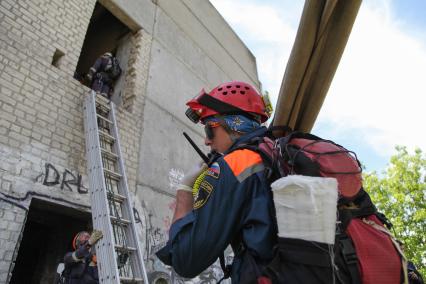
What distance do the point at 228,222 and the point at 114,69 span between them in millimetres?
5429

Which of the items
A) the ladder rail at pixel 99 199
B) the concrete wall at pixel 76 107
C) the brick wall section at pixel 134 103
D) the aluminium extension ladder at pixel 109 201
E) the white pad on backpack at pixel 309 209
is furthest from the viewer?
the brick wall section at pixel 134 103

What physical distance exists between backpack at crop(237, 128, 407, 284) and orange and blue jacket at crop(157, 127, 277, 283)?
66 millimetres

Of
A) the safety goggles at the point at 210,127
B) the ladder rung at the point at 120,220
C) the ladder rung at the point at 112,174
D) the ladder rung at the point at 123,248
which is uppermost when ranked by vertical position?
the ladder rung at the point at 112,174

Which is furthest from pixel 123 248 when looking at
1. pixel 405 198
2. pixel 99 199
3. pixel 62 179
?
pixel 405 198

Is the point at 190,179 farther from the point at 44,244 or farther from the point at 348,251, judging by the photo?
the point at 44,244

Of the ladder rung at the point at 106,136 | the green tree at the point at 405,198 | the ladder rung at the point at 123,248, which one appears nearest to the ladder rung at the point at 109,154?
the ladder rung at the point at 106,136

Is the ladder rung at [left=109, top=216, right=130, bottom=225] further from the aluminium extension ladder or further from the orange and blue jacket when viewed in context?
the orange and blue jacket

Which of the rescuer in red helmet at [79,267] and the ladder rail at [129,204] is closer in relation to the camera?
the ladder rail at [129,204]

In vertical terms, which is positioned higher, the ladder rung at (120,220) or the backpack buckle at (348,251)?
the ladder rung at (120,220)

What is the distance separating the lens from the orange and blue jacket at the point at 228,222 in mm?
1145

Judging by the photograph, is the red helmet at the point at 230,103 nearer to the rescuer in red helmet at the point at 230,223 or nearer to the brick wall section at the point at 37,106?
the rescuer in red helmet at the point at 230,223

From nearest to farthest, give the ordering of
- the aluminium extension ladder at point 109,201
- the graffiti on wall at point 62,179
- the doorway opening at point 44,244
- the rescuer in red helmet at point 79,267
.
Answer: the aluminium extension ladder at point 109,201 < the graffiti on wall at point 62,179 < the rescuer in red helmet at point 79,267 < the doorway opening at point 44,244

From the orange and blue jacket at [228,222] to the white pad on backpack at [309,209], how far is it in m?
0.12

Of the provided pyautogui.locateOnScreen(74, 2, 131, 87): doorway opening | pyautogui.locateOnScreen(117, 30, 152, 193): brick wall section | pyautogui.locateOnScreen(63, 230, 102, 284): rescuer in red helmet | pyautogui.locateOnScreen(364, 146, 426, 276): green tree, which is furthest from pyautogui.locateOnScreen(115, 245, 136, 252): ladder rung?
pyautogui.locateOnScreen(364, 146, 426, 276): green tree
